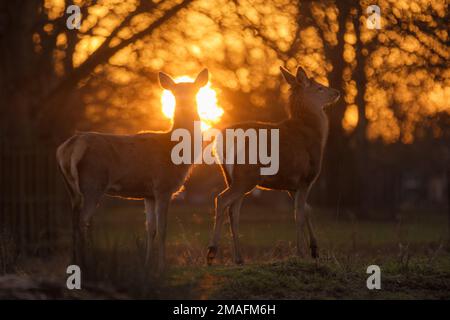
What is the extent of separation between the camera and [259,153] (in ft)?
32.6

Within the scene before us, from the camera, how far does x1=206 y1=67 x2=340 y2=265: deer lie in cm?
973

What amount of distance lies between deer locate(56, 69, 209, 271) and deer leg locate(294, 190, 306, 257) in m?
1.55

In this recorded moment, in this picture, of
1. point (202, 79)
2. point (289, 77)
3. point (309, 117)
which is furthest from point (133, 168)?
point (309, 117)

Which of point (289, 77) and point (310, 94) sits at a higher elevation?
point (289, 77)

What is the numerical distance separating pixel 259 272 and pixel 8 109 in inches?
Result: 338

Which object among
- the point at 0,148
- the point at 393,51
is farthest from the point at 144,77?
the point at 393,51

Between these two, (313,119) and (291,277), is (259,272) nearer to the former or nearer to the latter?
(291,277)

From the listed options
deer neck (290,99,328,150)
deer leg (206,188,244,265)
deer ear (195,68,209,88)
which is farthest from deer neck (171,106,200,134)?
deer neck (290,99,328,150)

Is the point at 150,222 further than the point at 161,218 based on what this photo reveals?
Yes

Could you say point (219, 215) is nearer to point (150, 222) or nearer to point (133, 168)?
point (150, 222)

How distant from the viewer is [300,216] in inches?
396

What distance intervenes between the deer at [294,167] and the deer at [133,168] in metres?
0.64

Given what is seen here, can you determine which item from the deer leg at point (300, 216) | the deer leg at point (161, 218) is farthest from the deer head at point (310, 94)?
the deer leg at point (161, 218)

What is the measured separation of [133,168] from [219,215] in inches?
48.9
